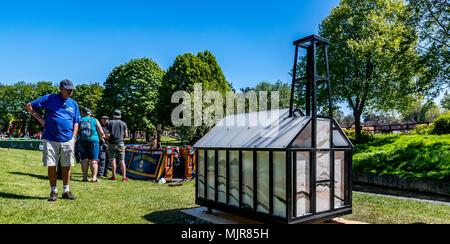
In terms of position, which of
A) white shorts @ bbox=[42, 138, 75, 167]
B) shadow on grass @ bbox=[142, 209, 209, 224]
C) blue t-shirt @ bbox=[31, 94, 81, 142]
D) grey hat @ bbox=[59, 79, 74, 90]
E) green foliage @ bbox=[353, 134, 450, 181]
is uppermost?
grey hat @ bbox=[59, 79, 74, 90]

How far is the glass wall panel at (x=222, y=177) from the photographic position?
541cm

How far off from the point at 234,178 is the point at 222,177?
1.13 ft

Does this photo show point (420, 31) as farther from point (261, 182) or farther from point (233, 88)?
point (233, 88)

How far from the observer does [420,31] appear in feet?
55.1

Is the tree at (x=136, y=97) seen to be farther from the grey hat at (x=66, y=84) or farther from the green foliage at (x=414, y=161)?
the grey hat at (x=66, y=84)

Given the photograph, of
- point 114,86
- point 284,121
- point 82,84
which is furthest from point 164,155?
point 82,84

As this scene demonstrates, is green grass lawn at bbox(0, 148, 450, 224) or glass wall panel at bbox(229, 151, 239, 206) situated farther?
glass wall panel at bbox(229, 151, 239, 206)

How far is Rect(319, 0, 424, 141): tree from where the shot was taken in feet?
73.4

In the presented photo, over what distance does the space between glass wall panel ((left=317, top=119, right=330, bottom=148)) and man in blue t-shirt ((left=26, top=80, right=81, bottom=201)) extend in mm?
4625

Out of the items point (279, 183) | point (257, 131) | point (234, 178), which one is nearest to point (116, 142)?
point (234, 178)

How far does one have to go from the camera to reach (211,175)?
5742 mm

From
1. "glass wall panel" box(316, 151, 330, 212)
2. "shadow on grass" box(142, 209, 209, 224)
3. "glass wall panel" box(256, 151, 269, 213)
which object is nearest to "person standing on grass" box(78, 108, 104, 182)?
"shadow on grass" box(142, 209, 209, 224)

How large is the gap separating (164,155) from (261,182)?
6.60 meters

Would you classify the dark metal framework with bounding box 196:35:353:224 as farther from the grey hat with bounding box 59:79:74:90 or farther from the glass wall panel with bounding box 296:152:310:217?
the grey hat with bounding box 59:79:74:90
